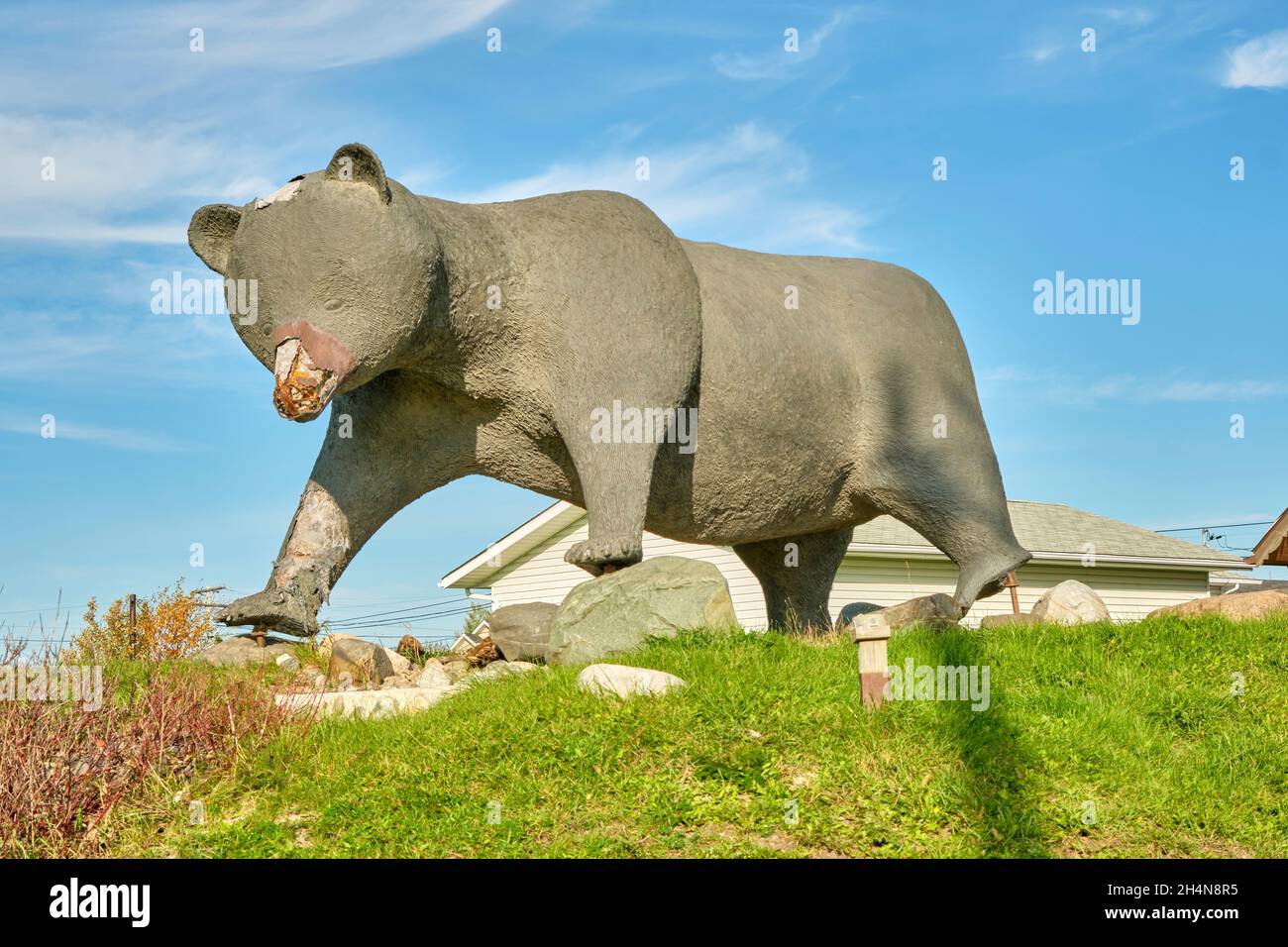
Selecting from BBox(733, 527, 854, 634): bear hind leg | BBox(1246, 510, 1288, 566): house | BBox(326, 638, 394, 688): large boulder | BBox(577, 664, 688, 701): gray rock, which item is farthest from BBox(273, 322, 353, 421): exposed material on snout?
BBox(1246, 510, 1288, 566): house

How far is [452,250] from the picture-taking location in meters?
7.38

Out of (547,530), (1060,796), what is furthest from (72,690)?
(547,530)

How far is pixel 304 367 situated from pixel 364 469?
1.37 meters

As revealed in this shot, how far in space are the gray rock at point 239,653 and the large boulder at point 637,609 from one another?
242 centimetres

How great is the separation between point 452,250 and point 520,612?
2873mm

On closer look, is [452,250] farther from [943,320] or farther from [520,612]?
[943,320]

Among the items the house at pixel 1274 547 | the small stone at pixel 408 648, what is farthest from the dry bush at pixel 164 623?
the house at pixel 1274 547

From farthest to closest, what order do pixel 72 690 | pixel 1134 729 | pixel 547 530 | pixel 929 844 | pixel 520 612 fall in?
pixel 547 530, pixel 520 612, pixel 72 690, pixel 1134 729, pixel 929 844

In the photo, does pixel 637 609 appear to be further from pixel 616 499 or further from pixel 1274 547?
pixel 1274 547

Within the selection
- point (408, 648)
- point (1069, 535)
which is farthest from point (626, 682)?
point (1069, 535)

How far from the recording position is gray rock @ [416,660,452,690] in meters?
8.27

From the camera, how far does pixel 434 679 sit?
27.7ft

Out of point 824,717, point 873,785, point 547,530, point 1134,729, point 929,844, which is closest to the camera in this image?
point 929,844

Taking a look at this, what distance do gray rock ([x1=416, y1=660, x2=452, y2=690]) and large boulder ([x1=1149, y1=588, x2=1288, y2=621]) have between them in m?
5.06
